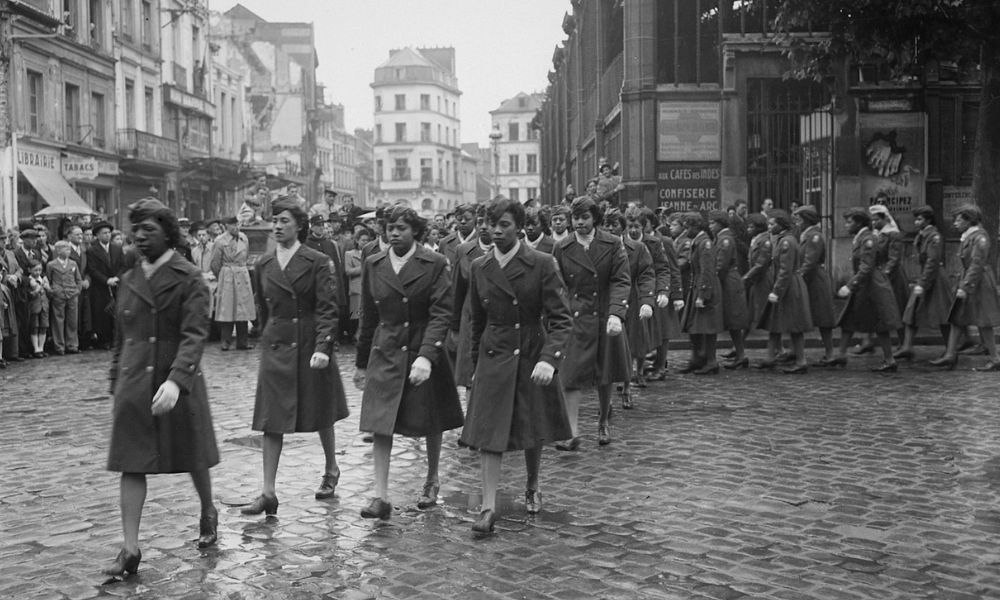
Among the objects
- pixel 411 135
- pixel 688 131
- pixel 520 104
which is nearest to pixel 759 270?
pixel 688 131

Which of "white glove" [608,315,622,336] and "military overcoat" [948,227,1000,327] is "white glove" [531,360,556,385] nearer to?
"white glove" [608,315,622,336]

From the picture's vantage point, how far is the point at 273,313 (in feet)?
22.8

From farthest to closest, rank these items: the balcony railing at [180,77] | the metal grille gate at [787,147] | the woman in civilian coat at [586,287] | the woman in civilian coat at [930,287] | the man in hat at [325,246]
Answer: the balcony railing at [180,77] < the metal grille gate at [787,147] < the woman in civilian coat at [930,287] < the man in hat at [325,246] < the woman in civilian coat at [586,287]

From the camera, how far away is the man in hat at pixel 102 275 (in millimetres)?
18312

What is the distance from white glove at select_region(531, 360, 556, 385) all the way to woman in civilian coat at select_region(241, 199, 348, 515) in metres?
1.33

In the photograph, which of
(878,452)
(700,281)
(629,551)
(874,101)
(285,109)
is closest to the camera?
(629,551)

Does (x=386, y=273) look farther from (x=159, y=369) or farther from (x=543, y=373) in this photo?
(x=159, y=369)

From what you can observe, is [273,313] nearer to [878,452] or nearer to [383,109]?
[878,452]

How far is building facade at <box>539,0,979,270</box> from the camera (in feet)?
72.3

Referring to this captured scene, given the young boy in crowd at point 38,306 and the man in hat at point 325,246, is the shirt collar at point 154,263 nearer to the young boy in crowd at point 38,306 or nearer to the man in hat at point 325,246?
the man in hat at point 325,246

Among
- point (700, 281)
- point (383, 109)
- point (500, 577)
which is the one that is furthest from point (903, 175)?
point (383, 109)

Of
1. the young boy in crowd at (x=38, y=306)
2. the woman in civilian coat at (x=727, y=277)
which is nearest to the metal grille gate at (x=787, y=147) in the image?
the woman in civilian coat at (x=727, y=277)

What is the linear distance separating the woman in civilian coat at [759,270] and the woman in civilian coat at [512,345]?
767cm

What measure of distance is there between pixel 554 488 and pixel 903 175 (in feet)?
56.0
